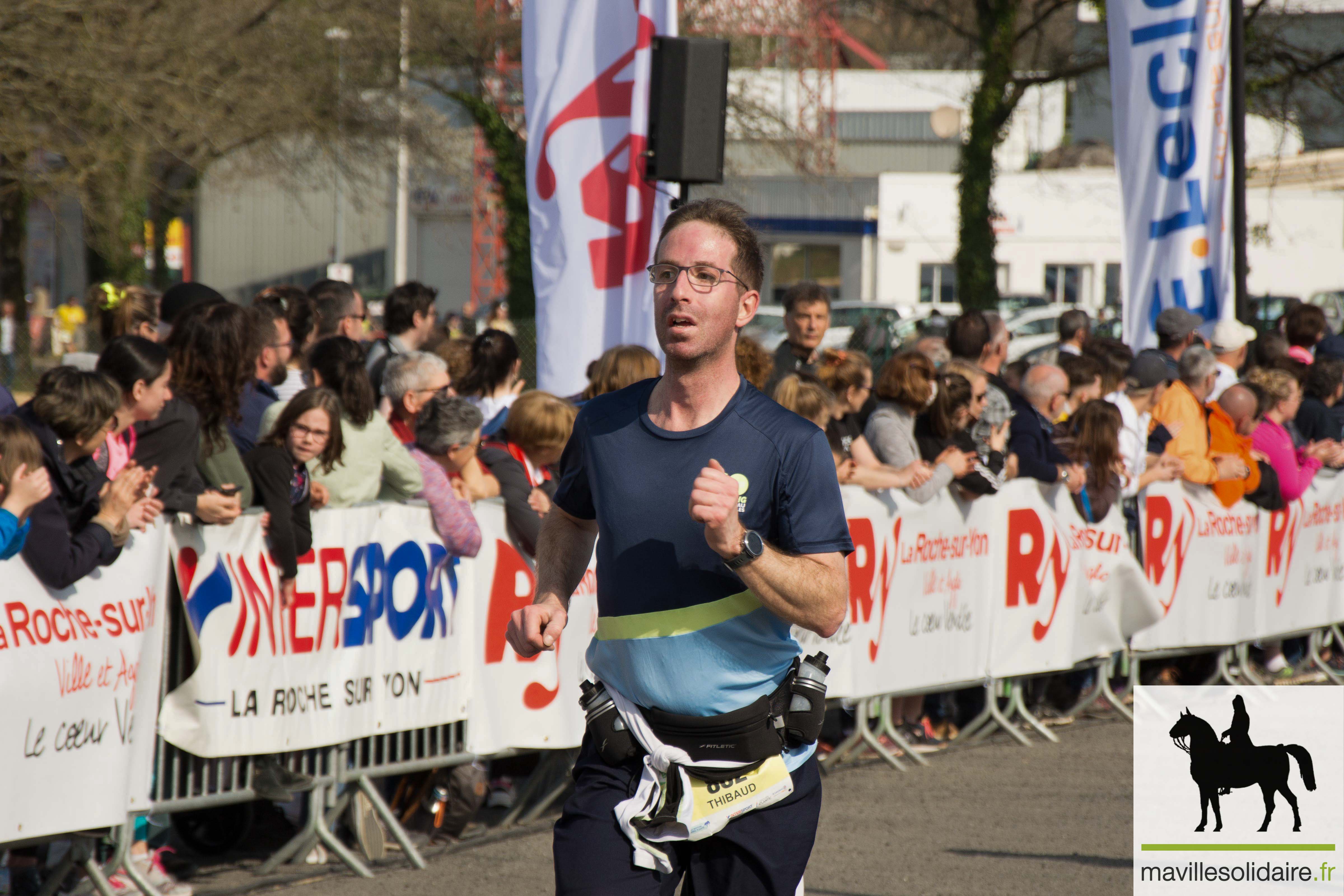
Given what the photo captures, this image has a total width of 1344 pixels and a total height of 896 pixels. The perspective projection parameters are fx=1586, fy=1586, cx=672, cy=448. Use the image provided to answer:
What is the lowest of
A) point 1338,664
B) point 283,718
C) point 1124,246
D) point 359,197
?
point 1338,664

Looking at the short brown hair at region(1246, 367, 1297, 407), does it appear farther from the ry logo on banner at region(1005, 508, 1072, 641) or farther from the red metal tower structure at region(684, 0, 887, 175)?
the red metal tower structure at region(684, 0, 887, 175)

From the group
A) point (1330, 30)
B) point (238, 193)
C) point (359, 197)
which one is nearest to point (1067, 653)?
point (359, 197)

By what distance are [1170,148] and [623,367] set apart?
607cm

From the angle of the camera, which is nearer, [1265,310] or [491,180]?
[1265,310]

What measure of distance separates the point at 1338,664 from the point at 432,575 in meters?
7.52

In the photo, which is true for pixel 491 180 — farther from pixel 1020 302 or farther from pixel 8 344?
pixel 1020 302

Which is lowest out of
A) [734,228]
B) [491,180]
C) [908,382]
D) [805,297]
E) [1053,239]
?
[908,382]

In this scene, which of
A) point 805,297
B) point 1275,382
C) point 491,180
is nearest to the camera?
point 805,297

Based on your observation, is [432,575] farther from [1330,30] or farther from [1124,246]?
[1330,30]

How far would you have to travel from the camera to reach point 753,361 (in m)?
7.23

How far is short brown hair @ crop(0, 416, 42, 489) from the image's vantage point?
4.68 metres

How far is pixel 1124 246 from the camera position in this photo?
441 inches

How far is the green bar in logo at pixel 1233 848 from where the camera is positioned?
3553 mm

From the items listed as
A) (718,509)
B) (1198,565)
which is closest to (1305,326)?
(1198,565)
